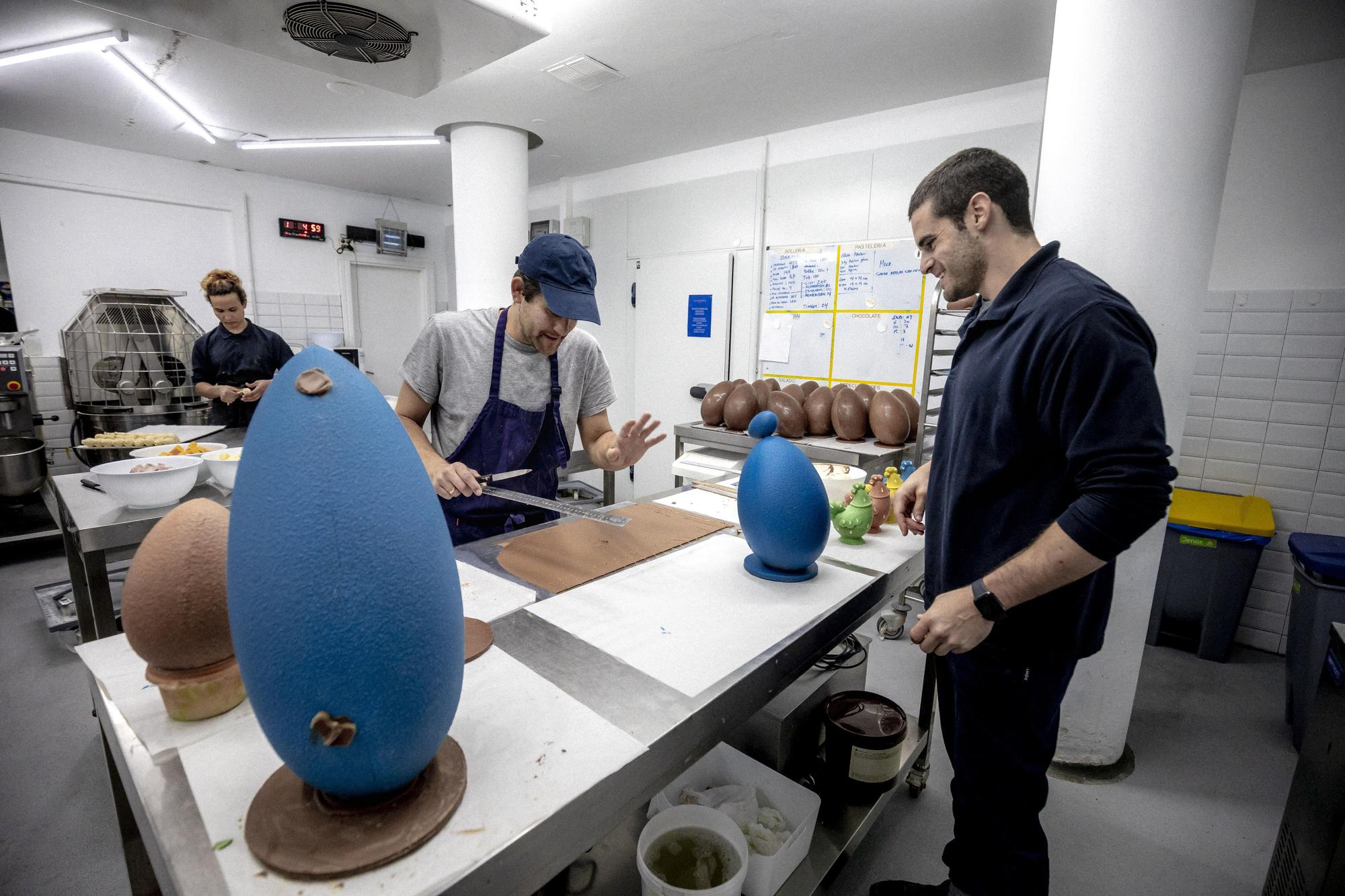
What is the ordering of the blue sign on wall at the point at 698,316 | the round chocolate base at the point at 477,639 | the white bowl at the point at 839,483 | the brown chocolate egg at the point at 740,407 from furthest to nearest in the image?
the blue sign on wall at the point at 698,316, the brown chocolate egg at the point at 740,407, the white bowl at the point at 839,483, the round chocolate base at the point at 477,639

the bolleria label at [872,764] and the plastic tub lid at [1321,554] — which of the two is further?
the plastic tub lid at [1321,554]

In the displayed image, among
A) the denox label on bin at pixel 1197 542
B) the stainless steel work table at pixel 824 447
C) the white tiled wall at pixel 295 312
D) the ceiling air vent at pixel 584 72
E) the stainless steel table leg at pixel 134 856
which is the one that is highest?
the ceiling air vent at pixel 584 72

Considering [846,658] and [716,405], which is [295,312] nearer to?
[716,405]

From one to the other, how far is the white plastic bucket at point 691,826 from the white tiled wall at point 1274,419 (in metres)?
3.62

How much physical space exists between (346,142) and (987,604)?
5.61m

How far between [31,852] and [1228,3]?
15.0 ft

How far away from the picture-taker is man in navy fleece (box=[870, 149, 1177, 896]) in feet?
3.61

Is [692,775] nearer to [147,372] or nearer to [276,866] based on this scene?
→ [276,866]

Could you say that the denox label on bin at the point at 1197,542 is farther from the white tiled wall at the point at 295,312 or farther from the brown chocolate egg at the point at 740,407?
the white tiled wall at the point at 295,312

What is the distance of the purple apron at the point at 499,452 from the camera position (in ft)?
6.21

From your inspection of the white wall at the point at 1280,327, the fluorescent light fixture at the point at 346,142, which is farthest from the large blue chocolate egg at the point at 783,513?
the fluorescent light fixture at the point at 346,142

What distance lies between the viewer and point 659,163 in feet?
17.2

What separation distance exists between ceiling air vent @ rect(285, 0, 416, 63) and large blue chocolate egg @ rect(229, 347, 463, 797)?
1.88 metres

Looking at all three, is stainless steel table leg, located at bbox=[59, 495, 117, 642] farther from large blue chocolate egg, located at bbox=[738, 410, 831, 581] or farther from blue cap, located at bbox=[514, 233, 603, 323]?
large blue chocolate egg, located at bbox=[738, 410, 831, 581]
